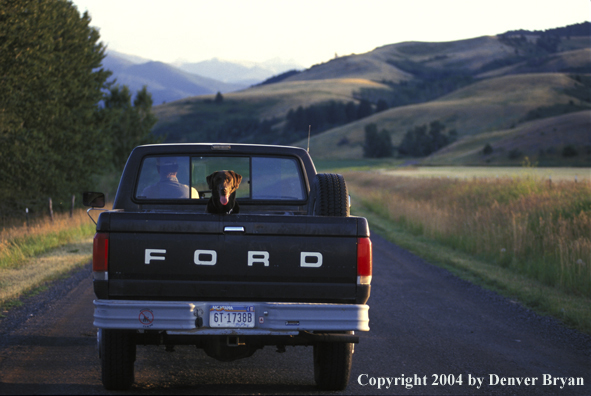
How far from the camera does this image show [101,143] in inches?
1117

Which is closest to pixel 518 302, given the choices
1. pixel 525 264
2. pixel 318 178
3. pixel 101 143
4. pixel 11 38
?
pixel 525 264

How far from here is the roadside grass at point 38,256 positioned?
9930 mm

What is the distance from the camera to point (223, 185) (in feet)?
15.9

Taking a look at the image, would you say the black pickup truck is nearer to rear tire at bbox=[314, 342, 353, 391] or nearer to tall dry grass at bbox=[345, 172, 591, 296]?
rear tire at bbox=[314, 342, 353, 391]

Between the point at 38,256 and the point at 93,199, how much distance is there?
901 centimetres

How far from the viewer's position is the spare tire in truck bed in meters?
5.09

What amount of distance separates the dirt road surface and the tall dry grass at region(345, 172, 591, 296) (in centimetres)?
237

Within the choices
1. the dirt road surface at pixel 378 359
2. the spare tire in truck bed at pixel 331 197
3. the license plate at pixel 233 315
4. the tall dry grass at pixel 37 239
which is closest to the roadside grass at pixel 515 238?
the dirt road surface at pixel 378 359

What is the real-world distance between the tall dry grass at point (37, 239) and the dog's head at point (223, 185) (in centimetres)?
874

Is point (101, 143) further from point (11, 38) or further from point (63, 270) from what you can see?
point (63, 270)

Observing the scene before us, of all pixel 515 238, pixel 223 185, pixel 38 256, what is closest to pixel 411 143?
pixel 515 238

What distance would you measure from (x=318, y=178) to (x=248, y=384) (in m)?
1.91

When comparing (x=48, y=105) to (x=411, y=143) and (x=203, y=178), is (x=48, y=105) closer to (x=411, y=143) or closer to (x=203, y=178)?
(x=203, y=178)

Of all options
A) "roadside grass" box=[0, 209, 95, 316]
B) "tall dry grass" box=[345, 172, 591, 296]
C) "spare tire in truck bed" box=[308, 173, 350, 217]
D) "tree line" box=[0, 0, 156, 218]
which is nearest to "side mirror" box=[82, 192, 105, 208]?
"spare tire in truck bed" box=[308, 173, 350, 217]
